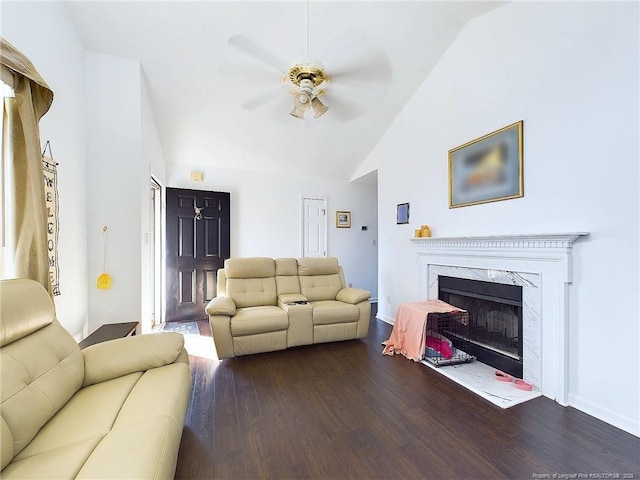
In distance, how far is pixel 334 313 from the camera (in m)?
3.01

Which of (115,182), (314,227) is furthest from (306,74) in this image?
(314,227)

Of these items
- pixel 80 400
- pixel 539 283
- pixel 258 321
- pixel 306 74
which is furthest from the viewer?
pixel 258 321

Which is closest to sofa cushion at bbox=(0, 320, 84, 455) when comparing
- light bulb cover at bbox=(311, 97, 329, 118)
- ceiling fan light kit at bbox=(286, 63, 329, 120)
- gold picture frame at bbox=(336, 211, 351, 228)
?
ceiling fan light kit at bbox=(286, 63, 329, 120)

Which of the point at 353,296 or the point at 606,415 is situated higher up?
the point at 353,296

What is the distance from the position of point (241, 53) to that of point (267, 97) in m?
0.46

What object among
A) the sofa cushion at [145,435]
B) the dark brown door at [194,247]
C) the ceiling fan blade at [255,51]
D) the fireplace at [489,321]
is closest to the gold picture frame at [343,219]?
the dark brown door at [194,247]

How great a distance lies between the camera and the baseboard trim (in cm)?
164

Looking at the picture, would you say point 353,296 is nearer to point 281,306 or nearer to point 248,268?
point 281,306

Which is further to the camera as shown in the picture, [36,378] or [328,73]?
[328,73]

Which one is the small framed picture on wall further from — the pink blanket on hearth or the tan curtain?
the tan curtain

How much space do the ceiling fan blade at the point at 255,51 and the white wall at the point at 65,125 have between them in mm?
1218

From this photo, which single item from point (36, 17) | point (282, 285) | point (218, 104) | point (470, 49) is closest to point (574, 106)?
point (470, 49)

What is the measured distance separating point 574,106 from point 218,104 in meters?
3.29

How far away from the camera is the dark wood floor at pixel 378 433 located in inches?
54.7
